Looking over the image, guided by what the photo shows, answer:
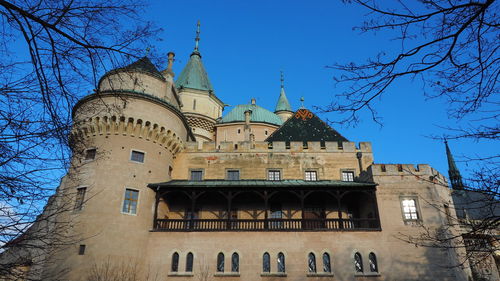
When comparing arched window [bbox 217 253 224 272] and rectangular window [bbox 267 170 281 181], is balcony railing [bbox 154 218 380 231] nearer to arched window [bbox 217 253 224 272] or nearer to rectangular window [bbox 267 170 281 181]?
arched window [bbox 217 253 224 272]

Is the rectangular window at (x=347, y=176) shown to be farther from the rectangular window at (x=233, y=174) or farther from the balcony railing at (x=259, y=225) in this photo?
the rectangular window at (x=233, y=174)

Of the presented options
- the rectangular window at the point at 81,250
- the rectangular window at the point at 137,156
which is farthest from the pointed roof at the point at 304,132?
the rectangular window at the point at 81,250

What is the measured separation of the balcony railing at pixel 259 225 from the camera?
2192 cm

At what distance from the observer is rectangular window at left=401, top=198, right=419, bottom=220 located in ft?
74.8

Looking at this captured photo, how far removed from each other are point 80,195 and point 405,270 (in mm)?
20050

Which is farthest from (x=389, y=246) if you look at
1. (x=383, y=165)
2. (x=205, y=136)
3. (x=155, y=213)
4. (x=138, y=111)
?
(x=205, y=136)

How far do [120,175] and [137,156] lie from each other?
1834mm

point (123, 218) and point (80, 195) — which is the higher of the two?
point (80, 195)

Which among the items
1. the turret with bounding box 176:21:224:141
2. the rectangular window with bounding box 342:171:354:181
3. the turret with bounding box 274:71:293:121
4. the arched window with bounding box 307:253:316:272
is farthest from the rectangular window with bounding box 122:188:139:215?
the turret with bounding box 274:71:293:121

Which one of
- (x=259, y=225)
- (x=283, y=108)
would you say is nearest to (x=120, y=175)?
(x=259, y=225)

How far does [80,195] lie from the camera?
872 inches

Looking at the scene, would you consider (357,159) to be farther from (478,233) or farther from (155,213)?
(478,233)

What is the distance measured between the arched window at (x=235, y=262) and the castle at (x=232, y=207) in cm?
6

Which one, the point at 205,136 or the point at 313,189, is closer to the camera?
the point at 313,189
